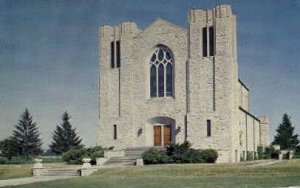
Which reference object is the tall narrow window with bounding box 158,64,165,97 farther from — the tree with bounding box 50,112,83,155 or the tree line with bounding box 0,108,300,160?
the tree with bounding box 50,112,83,155

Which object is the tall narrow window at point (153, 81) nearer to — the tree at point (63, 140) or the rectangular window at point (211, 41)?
the rectangular window at point (211, 41)

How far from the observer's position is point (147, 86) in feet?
96.2

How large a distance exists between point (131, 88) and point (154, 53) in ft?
8.26

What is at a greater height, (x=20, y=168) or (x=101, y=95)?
(x=101, y=95)

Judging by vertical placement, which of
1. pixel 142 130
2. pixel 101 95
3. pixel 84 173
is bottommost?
pixel 84 173

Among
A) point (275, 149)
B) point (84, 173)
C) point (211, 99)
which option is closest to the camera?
point (84, 173)

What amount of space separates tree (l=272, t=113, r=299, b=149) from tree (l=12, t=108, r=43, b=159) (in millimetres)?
24281

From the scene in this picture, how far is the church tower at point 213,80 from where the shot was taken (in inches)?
1053

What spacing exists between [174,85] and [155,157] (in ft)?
22.1

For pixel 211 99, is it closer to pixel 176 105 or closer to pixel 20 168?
pixel 176 105

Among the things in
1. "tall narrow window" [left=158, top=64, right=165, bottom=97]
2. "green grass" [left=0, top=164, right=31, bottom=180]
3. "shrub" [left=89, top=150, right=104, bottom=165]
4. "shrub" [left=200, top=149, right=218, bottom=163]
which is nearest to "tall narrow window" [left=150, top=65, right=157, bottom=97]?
"tall narrow window" [left=158, top=64, right=165, bottom=97]

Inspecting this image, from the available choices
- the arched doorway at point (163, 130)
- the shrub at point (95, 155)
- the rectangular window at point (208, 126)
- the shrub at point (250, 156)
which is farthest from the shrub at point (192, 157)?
the shrub at point (250, 156)

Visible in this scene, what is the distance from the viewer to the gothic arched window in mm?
28953

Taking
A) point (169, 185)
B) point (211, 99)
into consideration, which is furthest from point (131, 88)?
point (169, 185)
